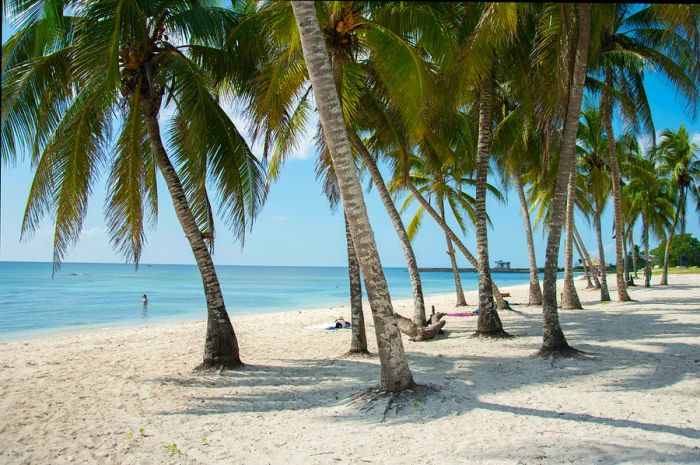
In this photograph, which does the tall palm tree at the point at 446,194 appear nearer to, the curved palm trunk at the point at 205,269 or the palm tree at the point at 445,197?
the palm tree at the point at 445,197

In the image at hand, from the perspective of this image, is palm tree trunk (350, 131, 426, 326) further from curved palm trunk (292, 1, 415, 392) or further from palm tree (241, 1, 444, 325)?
curved palm trunk (292, 1, 415, 392)

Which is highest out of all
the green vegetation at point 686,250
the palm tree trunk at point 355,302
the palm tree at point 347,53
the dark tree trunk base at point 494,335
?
the palm tree at point 347,53

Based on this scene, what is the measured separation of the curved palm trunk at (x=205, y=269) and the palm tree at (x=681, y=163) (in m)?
26.0

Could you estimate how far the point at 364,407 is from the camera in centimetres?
604

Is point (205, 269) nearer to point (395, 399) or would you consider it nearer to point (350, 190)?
point (350, 190)

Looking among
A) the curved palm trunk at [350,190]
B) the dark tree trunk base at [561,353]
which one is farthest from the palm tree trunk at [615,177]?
the curved palm trunk at [350,190]

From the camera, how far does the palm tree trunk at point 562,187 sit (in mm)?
8031

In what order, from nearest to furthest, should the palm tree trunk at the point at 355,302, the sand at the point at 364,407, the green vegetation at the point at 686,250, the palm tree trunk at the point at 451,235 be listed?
the sand at the point at 364,407 → the palm tree trunk at the point at 355,302 → the palm tree trunk at the point at 451,235 → the green vegetation at the point at 686,250

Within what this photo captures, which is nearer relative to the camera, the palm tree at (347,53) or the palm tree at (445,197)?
the palm tree at (347,53)

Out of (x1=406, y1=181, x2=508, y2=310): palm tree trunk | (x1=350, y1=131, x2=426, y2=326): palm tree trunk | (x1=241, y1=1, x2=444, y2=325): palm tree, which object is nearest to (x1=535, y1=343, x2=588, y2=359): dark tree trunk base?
(x1=350, y1=131, x2=426, y2=326): palm tree trunk

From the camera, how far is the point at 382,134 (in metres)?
12.0

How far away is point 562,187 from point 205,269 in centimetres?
607

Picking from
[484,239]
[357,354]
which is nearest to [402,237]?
[484,239]

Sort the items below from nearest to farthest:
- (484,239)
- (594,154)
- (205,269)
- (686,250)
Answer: (205,269) → (484,239) → (594,154) → (686,250)
